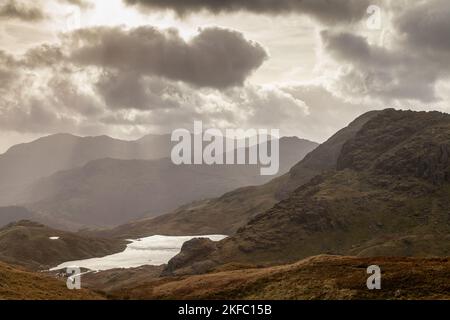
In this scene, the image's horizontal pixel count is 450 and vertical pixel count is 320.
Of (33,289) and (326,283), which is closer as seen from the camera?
(326,283)

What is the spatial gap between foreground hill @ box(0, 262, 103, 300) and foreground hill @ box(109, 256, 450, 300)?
7.24 meters

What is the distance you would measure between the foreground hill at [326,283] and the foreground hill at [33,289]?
285 inches

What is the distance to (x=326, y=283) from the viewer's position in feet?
179

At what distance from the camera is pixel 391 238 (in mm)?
197500

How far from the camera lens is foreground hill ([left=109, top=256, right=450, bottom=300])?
160 feet

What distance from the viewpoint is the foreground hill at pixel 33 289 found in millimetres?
54344

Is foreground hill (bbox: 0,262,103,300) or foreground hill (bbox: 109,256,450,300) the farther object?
foreground hill (bbox: 0,262,103,300)

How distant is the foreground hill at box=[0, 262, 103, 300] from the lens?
5434 centimetres

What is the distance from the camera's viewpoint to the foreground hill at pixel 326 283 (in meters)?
48.7

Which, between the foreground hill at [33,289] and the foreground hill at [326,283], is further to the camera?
the foreground hill at [33,289]

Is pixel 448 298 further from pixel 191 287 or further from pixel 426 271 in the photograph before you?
pixel 191 287

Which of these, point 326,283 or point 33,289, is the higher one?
point 326,283

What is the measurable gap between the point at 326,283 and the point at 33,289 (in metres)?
34.7
